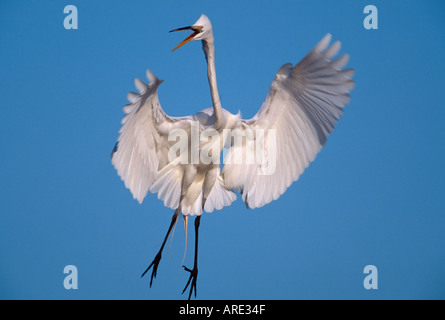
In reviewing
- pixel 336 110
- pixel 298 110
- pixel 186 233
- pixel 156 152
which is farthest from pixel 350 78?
pixel 186 233

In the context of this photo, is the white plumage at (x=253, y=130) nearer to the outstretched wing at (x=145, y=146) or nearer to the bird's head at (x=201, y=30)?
the outstretched wing at (x=145, y=146)

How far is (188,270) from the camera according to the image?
551 centimetres

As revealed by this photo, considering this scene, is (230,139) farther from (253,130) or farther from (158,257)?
(158,257)

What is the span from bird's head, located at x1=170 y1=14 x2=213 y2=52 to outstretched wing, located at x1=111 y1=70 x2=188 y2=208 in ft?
2.21

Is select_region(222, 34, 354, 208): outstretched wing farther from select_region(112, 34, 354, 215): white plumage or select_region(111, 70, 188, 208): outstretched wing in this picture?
select_region(111, 70, 188, 208): outstretched wing

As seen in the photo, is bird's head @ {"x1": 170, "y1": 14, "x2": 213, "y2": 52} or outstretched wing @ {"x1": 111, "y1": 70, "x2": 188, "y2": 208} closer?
outstretched wing @ {"x1": 111, "y1": 70, "x2": 188, "y2": 208}

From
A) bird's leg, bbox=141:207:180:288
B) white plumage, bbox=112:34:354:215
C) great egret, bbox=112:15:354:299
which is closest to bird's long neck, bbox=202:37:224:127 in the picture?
great egret, bbox=112:15:354:299

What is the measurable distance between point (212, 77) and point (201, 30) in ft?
1.43

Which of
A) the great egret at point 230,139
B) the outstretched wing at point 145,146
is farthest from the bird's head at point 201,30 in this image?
the outstretched wing at point 145,146

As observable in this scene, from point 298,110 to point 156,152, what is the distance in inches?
55.1

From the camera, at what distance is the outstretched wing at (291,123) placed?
450cm

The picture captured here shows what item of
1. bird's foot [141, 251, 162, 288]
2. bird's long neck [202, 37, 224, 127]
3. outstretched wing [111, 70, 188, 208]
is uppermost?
bird's long neck [202, 37, 224, 127]

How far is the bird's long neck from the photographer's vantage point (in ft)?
15.8

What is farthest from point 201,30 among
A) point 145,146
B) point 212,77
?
point 145,146
